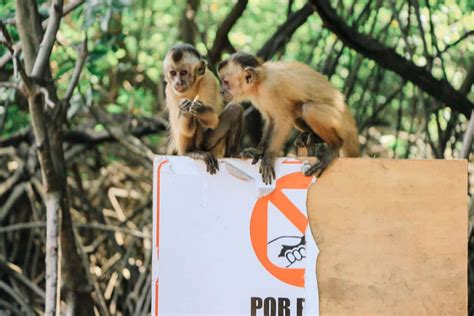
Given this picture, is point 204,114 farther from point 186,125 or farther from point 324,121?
point 324,121

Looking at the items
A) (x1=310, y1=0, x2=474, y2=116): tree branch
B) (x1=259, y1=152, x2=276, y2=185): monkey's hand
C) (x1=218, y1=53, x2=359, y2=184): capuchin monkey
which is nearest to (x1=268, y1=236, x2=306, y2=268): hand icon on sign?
(x1=259, y1=152, x2=276, y2=185): monkey's hand

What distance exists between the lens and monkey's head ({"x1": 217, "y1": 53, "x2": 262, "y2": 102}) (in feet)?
12.2

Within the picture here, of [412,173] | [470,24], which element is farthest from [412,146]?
[412,173]

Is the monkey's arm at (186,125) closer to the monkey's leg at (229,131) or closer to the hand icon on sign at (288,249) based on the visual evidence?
the monkey's leg at (229,131)

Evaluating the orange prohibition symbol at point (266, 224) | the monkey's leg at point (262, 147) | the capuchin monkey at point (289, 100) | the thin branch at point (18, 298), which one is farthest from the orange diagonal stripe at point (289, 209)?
the thin branch at point (18, 298)

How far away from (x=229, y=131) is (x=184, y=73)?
13.7 inches

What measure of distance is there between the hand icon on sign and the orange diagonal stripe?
0.04 m

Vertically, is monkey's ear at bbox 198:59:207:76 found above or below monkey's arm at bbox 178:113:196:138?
above

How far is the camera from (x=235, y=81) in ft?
12.3

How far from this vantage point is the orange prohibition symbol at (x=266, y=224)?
272 cm

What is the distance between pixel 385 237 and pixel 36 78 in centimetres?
209

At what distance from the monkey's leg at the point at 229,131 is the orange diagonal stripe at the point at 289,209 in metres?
1.05

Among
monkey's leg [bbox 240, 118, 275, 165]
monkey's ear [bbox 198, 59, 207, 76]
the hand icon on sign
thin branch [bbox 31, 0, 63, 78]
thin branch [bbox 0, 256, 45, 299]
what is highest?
thin branch [bbox 31, 0, 63, 78]

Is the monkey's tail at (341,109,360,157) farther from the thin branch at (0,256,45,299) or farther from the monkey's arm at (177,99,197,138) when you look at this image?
the thin branch at (0,256,45,299)
